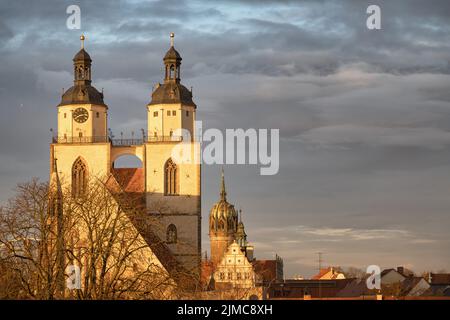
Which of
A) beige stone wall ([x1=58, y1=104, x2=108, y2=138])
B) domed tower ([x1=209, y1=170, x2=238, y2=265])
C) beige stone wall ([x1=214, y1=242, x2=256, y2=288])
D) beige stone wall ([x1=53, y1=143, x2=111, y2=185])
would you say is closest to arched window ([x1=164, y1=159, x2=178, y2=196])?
beige stone wall ([x1=53, y1=143, x2=111, y2=185])

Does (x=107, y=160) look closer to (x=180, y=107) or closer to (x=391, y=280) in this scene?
(x=180, y=107)

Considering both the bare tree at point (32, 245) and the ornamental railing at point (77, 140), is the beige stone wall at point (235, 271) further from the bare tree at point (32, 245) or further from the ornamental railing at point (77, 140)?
the bare tree at point (32, 245)

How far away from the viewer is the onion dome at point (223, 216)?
518 ft

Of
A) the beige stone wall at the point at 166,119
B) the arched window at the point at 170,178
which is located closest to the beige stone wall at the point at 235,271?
the arched window at the point at 170,178

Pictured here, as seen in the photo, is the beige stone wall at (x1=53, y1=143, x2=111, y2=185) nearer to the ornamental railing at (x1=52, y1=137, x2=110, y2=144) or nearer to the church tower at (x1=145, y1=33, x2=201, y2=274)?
the ornamental railing at (x1=52, y1=137, x2=110, y2=144)

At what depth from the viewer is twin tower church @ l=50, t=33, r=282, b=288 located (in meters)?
89.6

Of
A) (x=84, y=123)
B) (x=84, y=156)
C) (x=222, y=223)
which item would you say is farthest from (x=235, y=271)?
(x=222, y=223)

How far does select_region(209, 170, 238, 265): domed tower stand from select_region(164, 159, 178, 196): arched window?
2545 inches

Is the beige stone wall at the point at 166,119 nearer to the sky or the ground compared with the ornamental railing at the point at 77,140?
nearer to the sky

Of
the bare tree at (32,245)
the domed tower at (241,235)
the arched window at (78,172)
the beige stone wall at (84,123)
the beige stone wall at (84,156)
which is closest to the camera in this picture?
the bare tree at (32,245)
